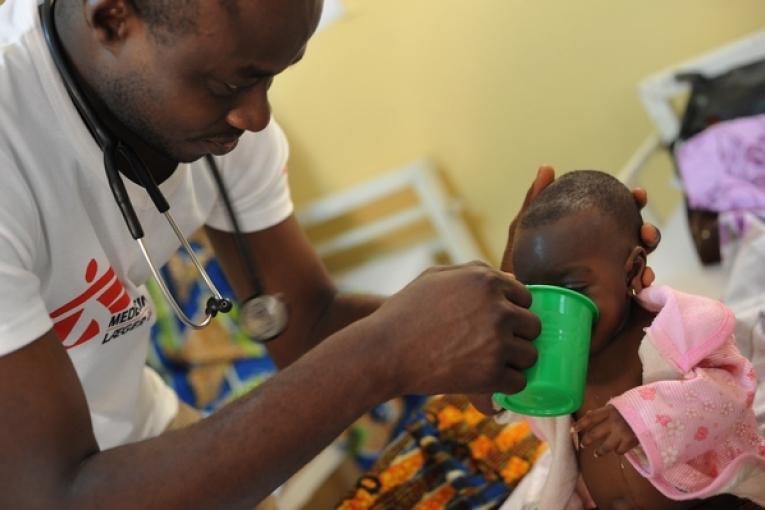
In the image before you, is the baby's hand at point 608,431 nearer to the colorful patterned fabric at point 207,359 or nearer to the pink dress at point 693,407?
the pink dress at point 693,407

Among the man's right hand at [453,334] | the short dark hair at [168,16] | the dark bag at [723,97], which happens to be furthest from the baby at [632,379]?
the dark bag at [723,97]

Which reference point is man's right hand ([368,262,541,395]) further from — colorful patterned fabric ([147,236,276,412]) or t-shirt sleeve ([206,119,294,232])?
colorful patterned fabric ([147,236,276,412])

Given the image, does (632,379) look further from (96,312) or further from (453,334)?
(96,312)

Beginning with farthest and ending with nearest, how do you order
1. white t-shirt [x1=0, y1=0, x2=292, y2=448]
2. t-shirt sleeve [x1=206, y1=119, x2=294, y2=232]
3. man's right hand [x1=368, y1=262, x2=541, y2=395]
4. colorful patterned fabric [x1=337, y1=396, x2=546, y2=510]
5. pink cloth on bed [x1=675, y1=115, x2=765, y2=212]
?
pink cloth on bed [x1=675, y1=115, x2=765, y2=212] < colorful patterned fabric [x1=337, y1=396, x2=546, y2=510] < t-shirt sleeve [x1=206, y1=119, x2=294, y2=232] < white t-shirt [x1=0, y1=0, x2=292, y2=448] < man's right hand [x1=368, y1=262, x2=541, y2=395]

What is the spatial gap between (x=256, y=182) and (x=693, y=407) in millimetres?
753

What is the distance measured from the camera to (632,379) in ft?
3.97

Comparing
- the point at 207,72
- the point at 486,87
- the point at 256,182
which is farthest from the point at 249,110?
the point at 486,87

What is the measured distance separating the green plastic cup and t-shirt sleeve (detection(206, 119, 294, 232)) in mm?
592

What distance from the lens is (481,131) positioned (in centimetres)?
263

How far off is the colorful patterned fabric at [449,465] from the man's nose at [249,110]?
2.77 ft

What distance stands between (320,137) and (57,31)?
5.49 feet

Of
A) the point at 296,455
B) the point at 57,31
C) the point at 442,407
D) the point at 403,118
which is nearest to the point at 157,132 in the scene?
the point at 57,31

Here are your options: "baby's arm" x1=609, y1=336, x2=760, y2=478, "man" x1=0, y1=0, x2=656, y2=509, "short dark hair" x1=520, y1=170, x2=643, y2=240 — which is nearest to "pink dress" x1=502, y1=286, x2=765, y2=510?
"baby's arm" x1=609, y1=336, x2=760, y2=478

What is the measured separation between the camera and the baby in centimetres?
105
